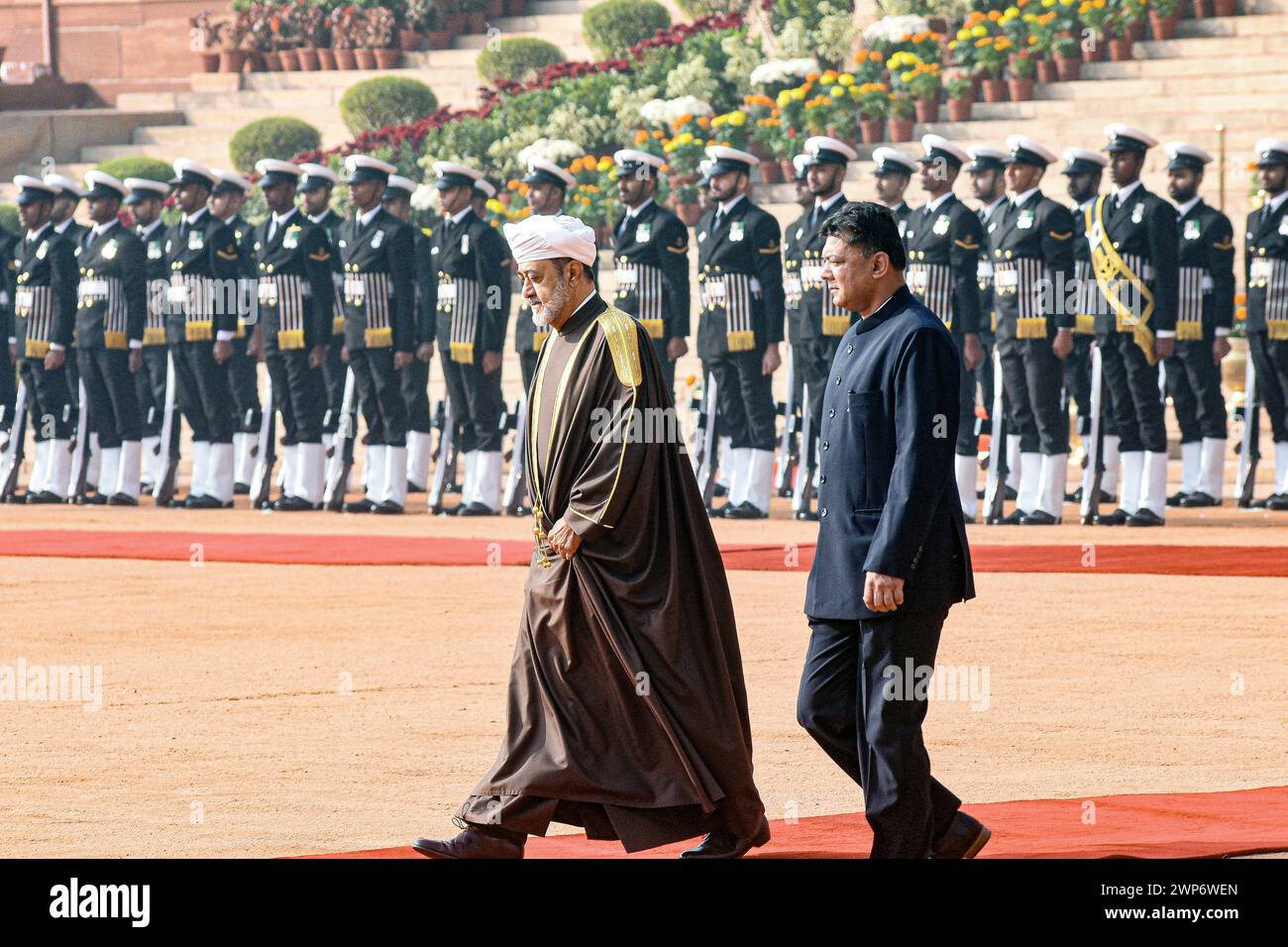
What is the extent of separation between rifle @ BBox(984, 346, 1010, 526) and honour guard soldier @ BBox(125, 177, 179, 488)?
655 centimetres

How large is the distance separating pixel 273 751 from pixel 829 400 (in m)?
2.67

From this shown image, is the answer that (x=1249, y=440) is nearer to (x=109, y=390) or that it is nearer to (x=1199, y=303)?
(x=1199, y=303)

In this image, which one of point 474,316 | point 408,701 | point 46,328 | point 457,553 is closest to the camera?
point 408,701

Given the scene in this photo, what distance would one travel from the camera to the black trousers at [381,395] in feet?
56.7

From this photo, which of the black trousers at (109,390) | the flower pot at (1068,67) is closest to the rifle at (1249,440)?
the flower pot at (1068,67)

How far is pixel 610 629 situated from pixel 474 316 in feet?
35.6

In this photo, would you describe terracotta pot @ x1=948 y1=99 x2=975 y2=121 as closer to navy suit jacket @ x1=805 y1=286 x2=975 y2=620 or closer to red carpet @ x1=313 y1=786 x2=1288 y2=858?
red carpet @ x1=313 y1=786 x2=1288 y2=858

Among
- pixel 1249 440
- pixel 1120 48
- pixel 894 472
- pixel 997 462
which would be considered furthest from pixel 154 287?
pixel 894 472

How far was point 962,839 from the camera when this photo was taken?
6.01m

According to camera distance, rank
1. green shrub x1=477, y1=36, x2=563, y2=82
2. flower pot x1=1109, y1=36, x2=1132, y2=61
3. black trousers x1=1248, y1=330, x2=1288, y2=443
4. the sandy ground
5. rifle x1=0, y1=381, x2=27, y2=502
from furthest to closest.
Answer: green shrub x1=477, y1=36, x2=563, y2=82
flower pot x1=1109, y1=36, x2=1132, y2=61
rifle x1=0, y1=381, x2=27, y2=502
black trousers x1=1248, y1=330, x2=1288, y2=443
the sandy ground

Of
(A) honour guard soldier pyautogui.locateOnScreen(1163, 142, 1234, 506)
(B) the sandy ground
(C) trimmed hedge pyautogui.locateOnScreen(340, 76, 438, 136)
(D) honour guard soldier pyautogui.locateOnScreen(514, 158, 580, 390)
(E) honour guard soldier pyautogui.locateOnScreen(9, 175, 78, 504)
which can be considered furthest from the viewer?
(C) trimmed hedge pyautogui.locateOnScreen(340, 76, 438, 136)

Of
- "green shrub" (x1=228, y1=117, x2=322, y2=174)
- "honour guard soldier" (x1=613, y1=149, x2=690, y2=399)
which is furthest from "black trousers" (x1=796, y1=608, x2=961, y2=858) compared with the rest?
"green shrub" (x1=228, y1=117, x2=322, y2=174)

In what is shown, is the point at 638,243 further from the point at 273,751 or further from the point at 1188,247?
the point at 273,751

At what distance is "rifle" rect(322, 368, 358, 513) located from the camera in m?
17.8
